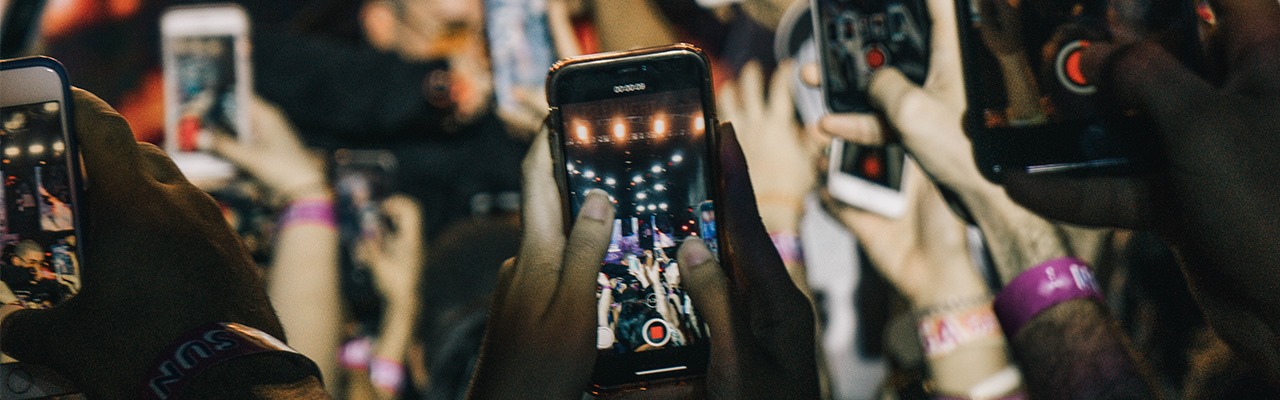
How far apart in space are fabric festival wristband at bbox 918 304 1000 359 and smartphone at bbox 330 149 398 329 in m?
1.29

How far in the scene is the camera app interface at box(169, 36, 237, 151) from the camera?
5.29 feet

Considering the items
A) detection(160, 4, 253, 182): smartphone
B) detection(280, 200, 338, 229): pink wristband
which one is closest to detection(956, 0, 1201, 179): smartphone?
detection(280, 200, 338, 229): pink wristband

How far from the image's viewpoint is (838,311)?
1669 mm

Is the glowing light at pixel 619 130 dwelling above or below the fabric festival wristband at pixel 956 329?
above

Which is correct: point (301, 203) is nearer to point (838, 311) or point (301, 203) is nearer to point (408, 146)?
point (838, 311)

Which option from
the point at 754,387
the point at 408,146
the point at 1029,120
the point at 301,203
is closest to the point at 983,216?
the point at 1029,120

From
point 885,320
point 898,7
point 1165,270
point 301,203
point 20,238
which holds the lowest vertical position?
point 885,320

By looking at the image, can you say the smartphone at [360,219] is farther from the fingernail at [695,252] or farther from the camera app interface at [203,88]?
the fingernail at [695,252]

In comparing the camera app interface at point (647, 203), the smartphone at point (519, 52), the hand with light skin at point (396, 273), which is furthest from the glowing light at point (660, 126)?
the hand with light skin at point (396, 273)

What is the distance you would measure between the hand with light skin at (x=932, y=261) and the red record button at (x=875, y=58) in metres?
0.16

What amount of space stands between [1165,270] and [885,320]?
50 centimetres

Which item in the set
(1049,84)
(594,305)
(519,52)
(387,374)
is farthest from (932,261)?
(387,374)

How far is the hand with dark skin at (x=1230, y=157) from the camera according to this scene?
23.4 inches

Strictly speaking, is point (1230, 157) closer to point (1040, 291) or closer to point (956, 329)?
point (1040, 291)
